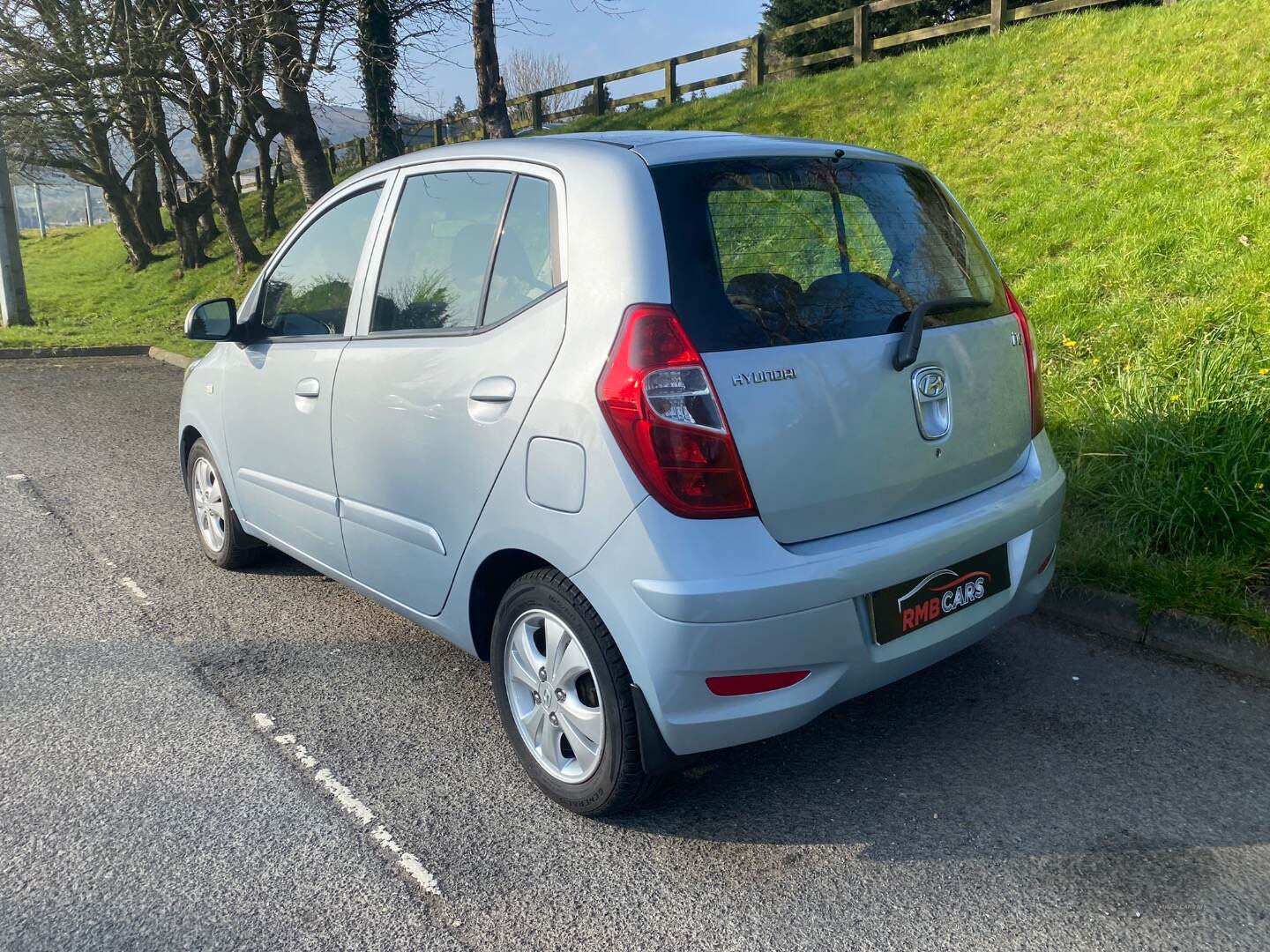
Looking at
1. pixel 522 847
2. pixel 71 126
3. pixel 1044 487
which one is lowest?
pixel 522 847

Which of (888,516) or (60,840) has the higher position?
(888,516)

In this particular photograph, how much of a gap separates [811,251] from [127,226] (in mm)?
30330

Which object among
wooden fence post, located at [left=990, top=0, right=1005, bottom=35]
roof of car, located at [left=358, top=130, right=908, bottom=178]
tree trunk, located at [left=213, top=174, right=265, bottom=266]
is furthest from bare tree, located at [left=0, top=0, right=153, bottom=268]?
roof of car, located at [left=358, top=130, right=908, bottom=178]

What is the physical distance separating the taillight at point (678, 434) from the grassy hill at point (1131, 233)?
7.54 feet

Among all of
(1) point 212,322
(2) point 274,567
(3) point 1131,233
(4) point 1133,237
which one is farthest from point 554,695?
(3) point 1131,233

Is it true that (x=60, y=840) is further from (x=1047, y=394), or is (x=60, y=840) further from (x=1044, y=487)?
(x=1047, y=394)

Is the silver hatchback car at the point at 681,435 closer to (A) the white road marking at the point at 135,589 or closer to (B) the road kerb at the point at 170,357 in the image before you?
(A) the white road marking at the point at 135,589

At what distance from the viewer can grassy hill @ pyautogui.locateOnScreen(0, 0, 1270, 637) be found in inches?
167

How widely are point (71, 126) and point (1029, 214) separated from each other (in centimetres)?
1932

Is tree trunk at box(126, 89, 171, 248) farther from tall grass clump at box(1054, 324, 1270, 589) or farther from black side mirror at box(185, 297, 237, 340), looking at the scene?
tall grass clump at box(1054, 324, 1270, 589)

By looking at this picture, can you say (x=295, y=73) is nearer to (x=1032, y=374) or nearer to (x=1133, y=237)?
(x=1133, y=237)

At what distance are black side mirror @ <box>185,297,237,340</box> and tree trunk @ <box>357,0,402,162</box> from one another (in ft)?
35.7

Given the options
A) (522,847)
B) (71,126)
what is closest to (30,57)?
(71,126)

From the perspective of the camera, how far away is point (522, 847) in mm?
2758
